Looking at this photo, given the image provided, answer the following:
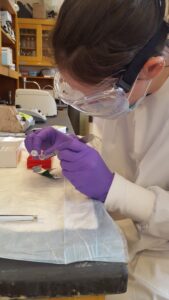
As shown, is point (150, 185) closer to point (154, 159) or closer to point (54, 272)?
point (154, 159)

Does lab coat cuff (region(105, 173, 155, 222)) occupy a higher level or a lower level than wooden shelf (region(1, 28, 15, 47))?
lower

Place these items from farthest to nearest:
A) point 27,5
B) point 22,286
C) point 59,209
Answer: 1. point 27,5
2. point 59,209
3. point 22,286

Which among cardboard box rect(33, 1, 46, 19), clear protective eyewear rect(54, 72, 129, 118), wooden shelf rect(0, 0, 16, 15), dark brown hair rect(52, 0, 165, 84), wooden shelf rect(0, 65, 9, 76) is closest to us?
dark brown hair rect(52, 0, 165, 84)

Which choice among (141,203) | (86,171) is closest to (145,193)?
(141,203)

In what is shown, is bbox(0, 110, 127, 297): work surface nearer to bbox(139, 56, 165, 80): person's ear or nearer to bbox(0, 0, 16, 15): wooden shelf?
bbox(139, 56, 165, 80): person's ear

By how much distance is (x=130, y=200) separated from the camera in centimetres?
59

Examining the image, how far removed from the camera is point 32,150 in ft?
2.31

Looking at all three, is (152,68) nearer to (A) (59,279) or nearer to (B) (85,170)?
(B) (85,170)

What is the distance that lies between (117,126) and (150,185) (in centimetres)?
24

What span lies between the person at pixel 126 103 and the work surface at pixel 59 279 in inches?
→ 7.8

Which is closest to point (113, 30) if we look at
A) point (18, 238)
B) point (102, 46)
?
point (102, 46)

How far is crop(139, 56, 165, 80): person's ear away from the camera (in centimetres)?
58

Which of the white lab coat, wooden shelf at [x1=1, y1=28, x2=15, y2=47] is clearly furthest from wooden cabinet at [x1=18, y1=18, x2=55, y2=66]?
the white lab coat

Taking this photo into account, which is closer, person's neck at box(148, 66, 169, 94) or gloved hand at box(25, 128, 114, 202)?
gloved hand at box(25, 128, 114, 202)
